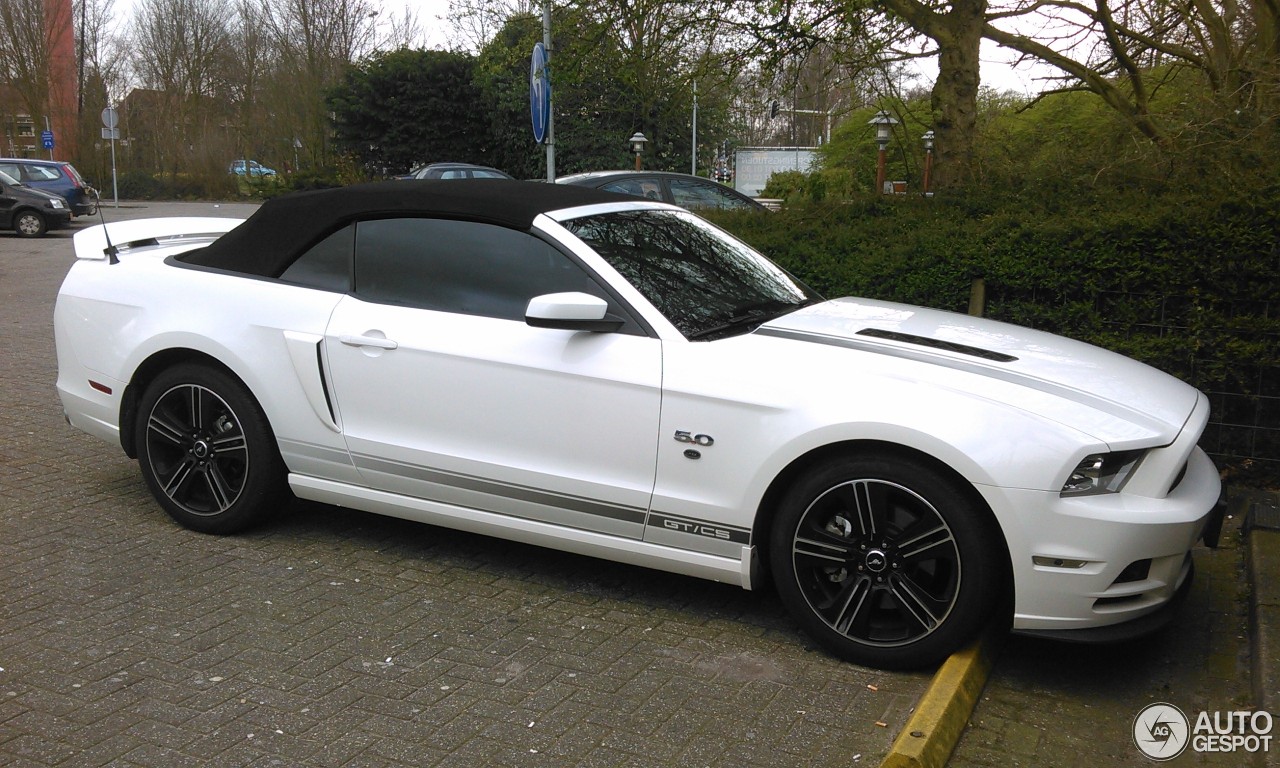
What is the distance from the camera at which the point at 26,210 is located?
23.1 m

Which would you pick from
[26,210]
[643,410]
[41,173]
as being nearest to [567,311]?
[643,410]

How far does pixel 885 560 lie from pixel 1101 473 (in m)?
0.73

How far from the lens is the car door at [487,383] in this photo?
4016 mm

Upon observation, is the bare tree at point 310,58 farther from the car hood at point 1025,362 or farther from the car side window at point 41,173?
the car hood at point 1025,362

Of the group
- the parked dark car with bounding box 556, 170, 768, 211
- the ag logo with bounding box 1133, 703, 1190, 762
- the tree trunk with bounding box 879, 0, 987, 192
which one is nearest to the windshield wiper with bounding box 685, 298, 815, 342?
the ag logo with bounding box 1133, 703, 1190, 762

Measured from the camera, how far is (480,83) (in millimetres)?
37500

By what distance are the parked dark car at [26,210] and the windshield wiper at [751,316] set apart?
22948 mm

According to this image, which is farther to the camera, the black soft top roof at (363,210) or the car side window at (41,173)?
the car side window at (41,173)

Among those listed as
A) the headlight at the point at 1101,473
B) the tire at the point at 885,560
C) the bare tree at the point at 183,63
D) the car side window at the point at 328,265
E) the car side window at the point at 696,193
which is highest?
the bare tree at the point at 183,63

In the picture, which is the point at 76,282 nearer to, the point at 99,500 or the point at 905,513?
the point at 99,500

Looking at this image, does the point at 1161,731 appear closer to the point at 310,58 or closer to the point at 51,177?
the point at 51,177

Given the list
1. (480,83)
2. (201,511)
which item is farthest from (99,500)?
(480,83)

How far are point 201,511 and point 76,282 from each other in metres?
1.30

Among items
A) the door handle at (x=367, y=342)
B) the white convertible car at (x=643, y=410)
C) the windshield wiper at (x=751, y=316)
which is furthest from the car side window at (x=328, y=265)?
the windshield wiper at (x=751, y=316)
